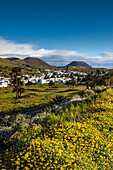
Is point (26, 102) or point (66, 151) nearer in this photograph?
point (66, 151)

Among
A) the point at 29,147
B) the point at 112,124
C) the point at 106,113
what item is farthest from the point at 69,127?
the point at 106,113

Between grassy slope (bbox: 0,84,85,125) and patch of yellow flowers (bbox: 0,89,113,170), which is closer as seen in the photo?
patch of yellow flowers (bbox: 0,89,113,170)

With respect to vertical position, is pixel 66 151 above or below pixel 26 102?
above

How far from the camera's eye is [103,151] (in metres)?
5.04

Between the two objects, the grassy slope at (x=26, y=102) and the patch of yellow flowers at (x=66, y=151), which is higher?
the patch of yellow flowers at (x=66, y=151)

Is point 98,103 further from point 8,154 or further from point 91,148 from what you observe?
point 8,154

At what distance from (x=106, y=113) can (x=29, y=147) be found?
575 cm

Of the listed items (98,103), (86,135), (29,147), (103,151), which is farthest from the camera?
(98,103)

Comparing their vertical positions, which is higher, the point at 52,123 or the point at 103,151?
the point at 52,123

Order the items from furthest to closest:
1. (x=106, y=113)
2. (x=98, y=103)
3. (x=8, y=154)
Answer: (x=98, y=103) < (x=106, y=113) < (x=8, y=154)

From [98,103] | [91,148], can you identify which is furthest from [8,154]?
[98,103]

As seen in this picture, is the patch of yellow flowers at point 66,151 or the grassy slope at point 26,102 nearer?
the patch of yellow flowers at point 66,151

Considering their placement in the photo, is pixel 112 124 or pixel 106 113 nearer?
pixel 112 124

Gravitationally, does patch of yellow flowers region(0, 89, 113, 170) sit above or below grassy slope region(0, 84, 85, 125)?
above
